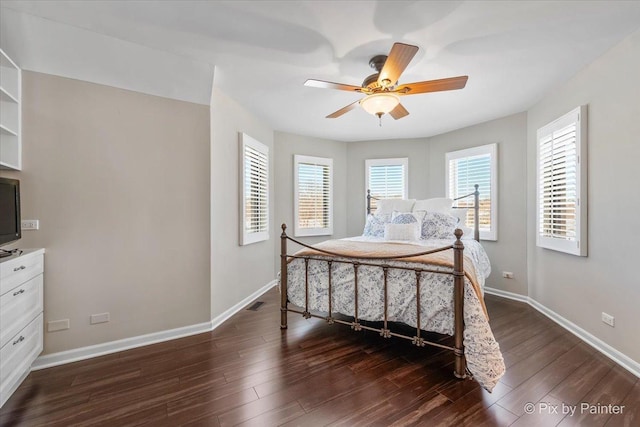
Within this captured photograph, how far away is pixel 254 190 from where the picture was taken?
394cm

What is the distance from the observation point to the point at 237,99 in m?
3.35

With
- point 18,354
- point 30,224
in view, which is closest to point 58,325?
point 18,354

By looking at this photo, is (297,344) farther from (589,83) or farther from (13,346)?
(589,83)

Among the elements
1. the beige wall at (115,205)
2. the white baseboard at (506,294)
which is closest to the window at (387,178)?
the white baseboard at (506,294)

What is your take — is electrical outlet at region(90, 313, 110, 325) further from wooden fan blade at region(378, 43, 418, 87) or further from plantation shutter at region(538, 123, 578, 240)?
plantation shutter at region(538, 123, 578, 240)

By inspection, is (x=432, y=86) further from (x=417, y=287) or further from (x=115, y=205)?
(x=115, y=205)

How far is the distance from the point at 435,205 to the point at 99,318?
13.8 ft

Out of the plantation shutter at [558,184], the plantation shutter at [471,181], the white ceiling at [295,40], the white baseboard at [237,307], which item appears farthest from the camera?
the plantation shutter at [471,181]

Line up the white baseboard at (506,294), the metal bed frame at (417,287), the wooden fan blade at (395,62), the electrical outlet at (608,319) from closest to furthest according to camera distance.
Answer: the wooden fan blade at (395,62) → the metal bed frame at (417,287) → the electrical outlet at (608,319) → the white baseboard at (506,294)

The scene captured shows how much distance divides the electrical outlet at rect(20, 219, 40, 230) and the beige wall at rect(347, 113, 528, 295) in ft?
15.7

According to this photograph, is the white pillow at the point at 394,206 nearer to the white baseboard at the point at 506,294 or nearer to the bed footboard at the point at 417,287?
the white baseboard at the point at 506,294

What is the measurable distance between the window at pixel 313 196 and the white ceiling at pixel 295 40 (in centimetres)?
190

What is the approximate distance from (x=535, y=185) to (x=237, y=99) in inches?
153

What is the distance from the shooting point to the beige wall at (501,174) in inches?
147
